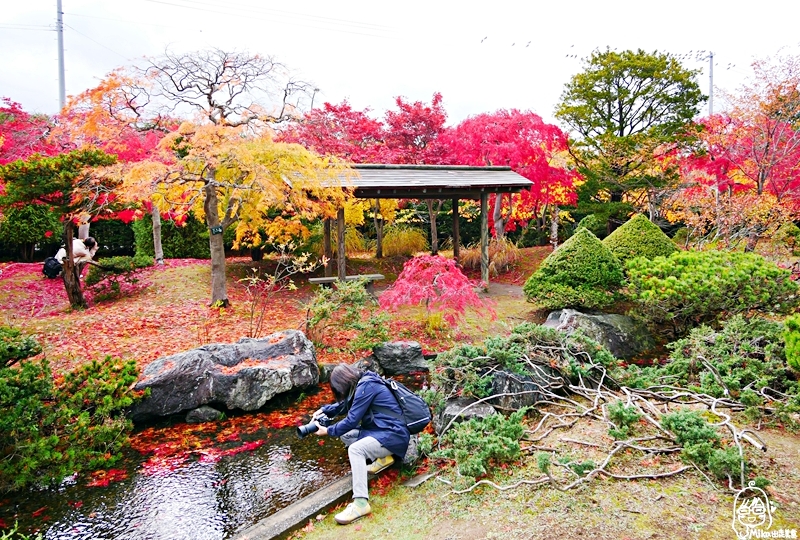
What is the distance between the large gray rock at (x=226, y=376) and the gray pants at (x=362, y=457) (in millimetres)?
2285

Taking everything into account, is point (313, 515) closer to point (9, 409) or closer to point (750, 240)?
point (9, 409)

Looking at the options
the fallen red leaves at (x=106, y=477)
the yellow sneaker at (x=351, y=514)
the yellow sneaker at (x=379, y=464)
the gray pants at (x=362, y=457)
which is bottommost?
the fallen red leaves at (x=106, y=477)

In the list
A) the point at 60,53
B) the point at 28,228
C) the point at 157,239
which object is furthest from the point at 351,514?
the point at 60,53

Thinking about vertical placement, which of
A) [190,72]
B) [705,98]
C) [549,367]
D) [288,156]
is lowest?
[549,367]

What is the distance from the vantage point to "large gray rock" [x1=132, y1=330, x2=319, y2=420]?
516 cm

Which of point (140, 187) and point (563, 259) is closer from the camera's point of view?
point (140, 187)

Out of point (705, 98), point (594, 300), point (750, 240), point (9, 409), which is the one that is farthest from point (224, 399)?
point (705, 98)

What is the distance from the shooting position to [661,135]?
12.7m

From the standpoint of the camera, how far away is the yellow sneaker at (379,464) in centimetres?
374

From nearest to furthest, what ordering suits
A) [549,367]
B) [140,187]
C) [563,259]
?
[549,367] → [140,187] → [563,259]

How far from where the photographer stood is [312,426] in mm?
3717

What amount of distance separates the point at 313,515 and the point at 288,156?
6066 mm

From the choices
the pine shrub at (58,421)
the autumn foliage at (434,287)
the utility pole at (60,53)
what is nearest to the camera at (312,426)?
the pine shrub at (58,421)

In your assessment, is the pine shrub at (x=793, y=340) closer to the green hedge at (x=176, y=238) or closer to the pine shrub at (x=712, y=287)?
the pine shrub at (x=712, y=287)
